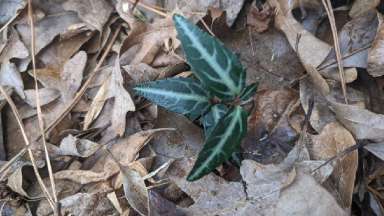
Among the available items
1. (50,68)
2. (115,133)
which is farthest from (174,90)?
(50,68)

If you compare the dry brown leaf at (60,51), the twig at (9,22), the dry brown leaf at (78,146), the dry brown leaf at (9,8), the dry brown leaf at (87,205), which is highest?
the dry brown leaf at (9,8)

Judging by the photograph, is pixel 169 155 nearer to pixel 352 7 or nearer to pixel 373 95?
pixel 373 95

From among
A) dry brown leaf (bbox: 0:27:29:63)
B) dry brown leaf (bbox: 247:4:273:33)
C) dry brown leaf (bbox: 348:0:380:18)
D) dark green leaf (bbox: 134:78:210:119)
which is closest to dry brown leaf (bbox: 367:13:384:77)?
dry brown leaf (bbox: 348:0:380:18)

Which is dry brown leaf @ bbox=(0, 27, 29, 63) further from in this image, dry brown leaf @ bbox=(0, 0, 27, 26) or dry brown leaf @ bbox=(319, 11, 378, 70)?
dry brown leaf @ bbox=(319, 11, 378, 70)

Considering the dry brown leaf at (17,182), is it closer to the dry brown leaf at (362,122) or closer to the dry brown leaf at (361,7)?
the dry brown leaf at (362,122)

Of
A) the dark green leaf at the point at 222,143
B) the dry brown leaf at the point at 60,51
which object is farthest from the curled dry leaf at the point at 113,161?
the dry brown leaf at the point at 60,51

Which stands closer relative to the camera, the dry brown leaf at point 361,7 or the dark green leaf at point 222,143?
the dark green leaf at point 222,143
